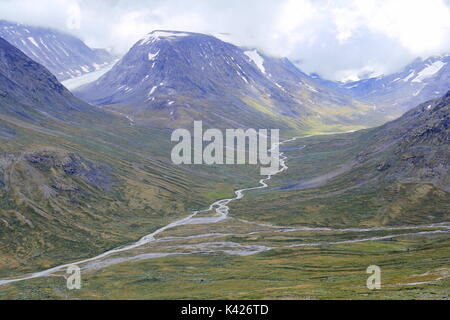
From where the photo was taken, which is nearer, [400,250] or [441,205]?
[400,250]

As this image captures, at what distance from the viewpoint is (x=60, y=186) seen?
649 ft

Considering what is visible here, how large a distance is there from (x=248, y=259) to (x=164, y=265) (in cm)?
2489

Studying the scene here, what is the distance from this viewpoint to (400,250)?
129m

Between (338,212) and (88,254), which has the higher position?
(338,212)

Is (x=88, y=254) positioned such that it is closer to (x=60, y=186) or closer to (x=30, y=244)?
(x=30, y=244)
